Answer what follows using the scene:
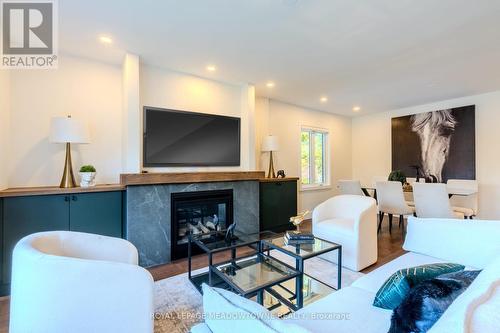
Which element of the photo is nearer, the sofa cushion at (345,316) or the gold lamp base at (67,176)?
the sofa cushion at (345,316)

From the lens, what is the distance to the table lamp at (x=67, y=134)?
2.40m

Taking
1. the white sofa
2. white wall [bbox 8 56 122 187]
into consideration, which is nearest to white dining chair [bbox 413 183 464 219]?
the white sofa

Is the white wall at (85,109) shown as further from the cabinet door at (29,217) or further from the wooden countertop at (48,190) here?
the cabinet door at (29,217)

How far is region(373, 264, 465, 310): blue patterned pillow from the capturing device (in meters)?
1.08

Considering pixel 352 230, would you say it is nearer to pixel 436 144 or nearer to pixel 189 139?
pixel 189 139

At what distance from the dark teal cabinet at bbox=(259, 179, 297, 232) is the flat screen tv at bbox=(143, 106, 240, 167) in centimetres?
72

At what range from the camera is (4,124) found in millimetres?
2326

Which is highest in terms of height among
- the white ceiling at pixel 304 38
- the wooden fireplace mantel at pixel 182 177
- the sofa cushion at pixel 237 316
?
the white ceiling at pixel 304 38

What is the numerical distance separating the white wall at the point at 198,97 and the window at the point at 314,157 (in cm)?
187

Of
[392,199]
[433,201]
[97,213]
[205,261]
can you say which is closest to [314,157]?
[392,199]

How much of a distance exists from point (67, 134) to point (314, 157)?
4718 millimetres

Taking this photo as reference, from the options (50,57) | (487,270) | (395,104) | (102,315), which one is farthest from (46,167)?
(395,104)

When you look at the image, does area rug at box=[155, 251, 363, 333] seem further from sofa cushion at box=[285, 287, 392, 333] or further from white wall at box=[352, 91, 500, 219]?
white wall at box=[352, 91, 500, 219]

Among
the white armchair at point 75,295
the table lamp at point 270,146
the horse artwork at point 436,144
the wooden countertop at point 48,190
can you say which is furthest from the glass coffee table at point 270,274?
the horse artwork at point 436,144
